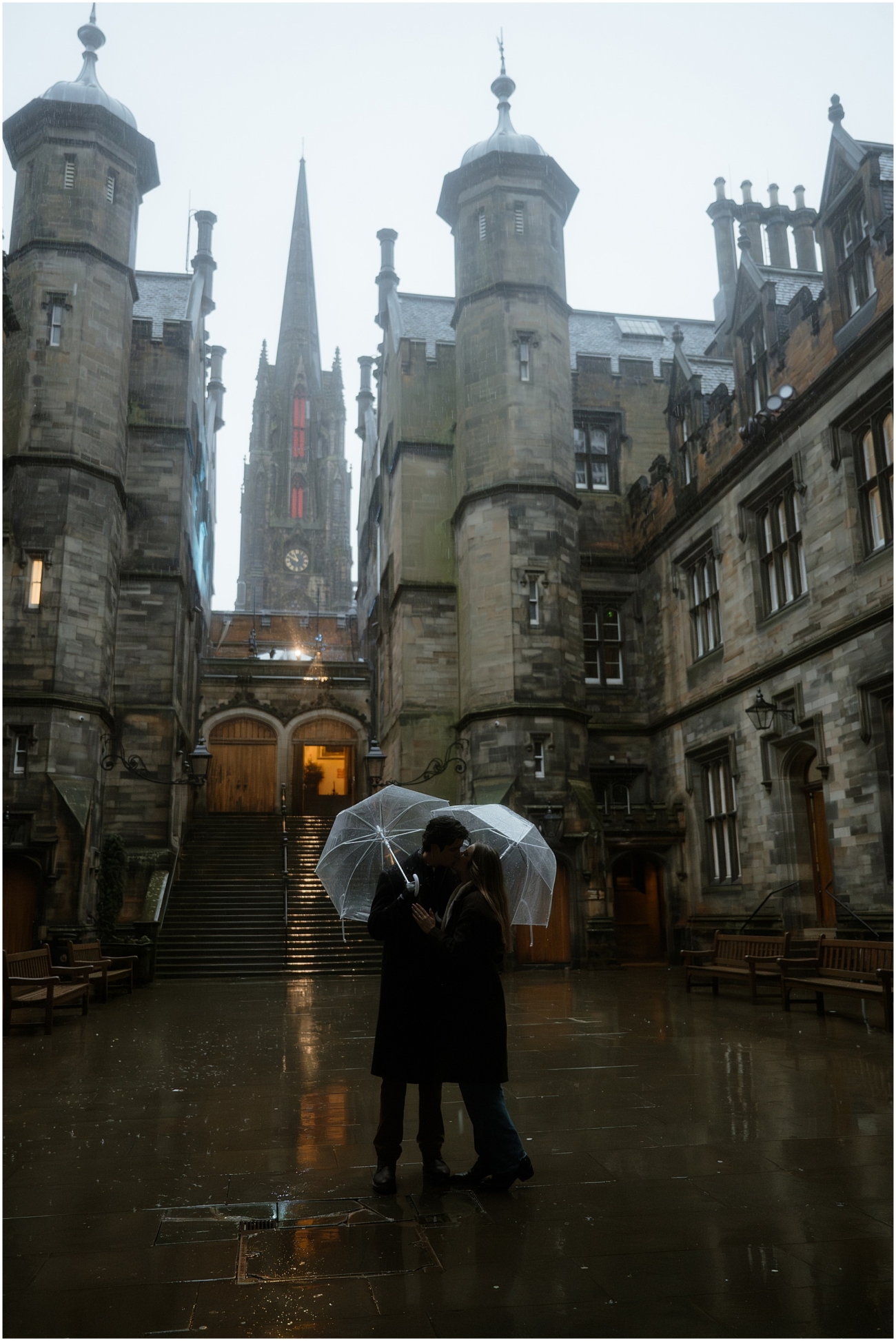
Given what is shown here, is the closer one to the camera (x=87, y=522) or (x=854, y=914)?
(x=854, y=914)

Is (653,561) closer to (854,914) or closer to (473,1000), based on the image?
(854,914)

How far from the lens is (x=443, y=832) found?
15.9 ft

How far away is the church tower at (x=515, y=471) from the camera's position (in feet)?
67.0

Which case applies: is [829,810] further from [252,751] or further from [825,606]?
[252,751]

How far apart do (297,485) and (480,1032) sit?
2811 inches

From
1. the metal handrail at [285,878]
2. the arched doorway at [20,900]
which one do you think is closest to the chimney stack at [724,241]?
the metal handrail at [285,878]

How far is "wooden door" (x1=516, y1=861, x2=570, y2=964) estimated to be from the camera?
19.3 meters

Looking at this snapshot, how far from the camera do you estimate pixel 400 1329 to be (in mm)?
3189

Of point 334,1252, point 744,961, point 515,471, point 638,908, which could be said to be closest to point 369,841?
point 334,1252

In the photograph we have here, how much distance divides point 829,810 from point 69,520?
1431 centimetres

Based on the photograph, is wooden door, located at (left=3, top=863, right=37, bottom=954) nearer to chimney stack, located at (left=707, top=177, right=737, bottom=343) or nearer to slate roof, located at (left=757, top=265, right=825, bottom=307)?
slate roof, located at (left=757, top=265, right=825, bottom=307)

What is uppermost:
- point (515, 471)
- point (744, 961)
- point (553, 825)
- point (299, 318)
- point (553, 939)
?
point (299, 318)

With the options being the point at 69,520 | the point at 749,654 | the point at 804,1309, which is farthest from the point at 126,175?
the point at 804,1309

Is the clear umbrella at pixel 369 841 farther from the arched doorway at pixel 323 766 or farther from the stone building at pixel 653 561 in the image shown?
the arched doorway at pixel 323 766
